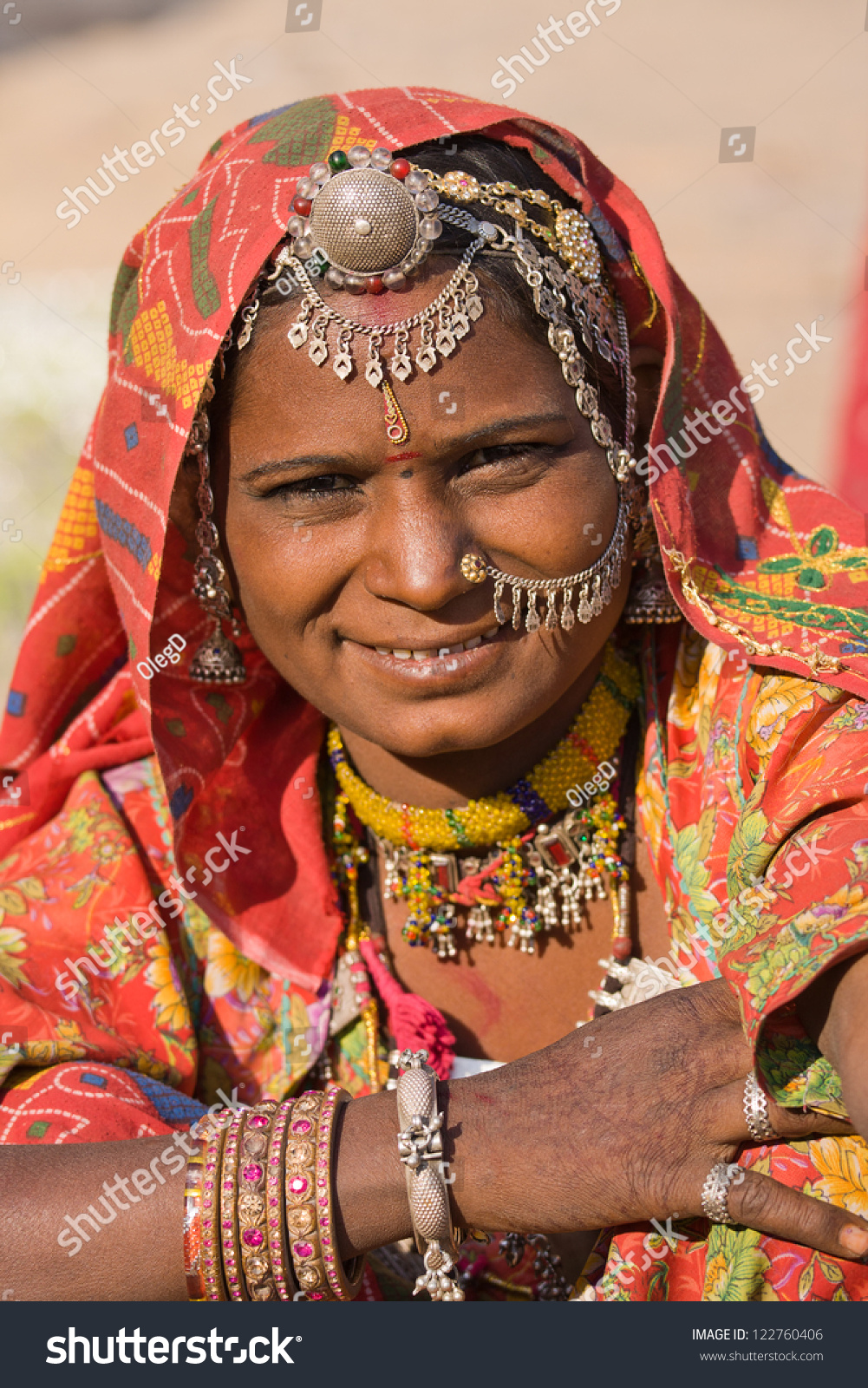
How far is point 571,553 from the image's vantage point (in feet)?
6.75

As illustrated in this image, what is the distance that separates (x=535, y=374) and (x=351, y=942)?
Answer: 118 centimetres

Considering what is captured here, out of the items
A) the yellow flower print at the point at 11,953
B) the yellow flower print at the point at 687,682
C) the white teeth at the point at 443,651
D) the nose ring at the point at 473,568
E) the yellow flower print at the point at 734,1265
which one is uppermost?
the nose ring at the point at 473,568

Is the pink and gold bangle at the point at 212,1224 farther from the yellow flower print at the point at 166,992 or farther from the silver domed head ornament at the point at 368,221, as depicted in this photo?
the silver domed head ornament at the point at 368,221

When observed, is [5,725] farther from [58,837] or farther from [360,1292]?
[360,1292]

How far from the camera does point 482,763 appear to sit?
2.33 meters

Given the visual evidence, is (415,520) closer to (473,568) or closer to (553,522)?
(473,568)

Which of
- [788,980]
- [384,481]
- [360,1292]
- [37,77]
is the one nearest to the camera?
[788,980]

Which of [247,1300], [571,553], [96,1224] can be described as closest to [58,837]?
[96,1224]

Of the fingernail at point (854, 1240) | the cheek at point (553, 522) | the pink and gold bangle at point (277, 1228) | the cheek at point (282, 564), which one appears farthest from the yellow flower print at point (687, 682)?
the pink and gold bangle at point (277, 1228)

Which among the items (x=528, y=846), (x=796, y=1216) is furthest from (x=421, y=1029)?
(x=796, y=1216)

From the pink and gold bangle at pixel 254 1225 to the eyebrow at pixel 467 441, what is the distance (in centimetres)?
103

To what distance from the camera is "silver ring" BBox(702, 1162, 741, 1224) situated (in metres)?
1.74

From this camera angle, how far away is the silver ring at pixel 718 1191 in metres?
1.74

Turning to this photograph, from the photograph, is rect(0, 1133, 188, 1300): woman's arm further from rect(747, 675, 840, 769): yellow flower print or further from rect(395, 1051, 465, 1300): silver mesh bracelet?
rect(747, 675, 840, 769): yellow flower print
